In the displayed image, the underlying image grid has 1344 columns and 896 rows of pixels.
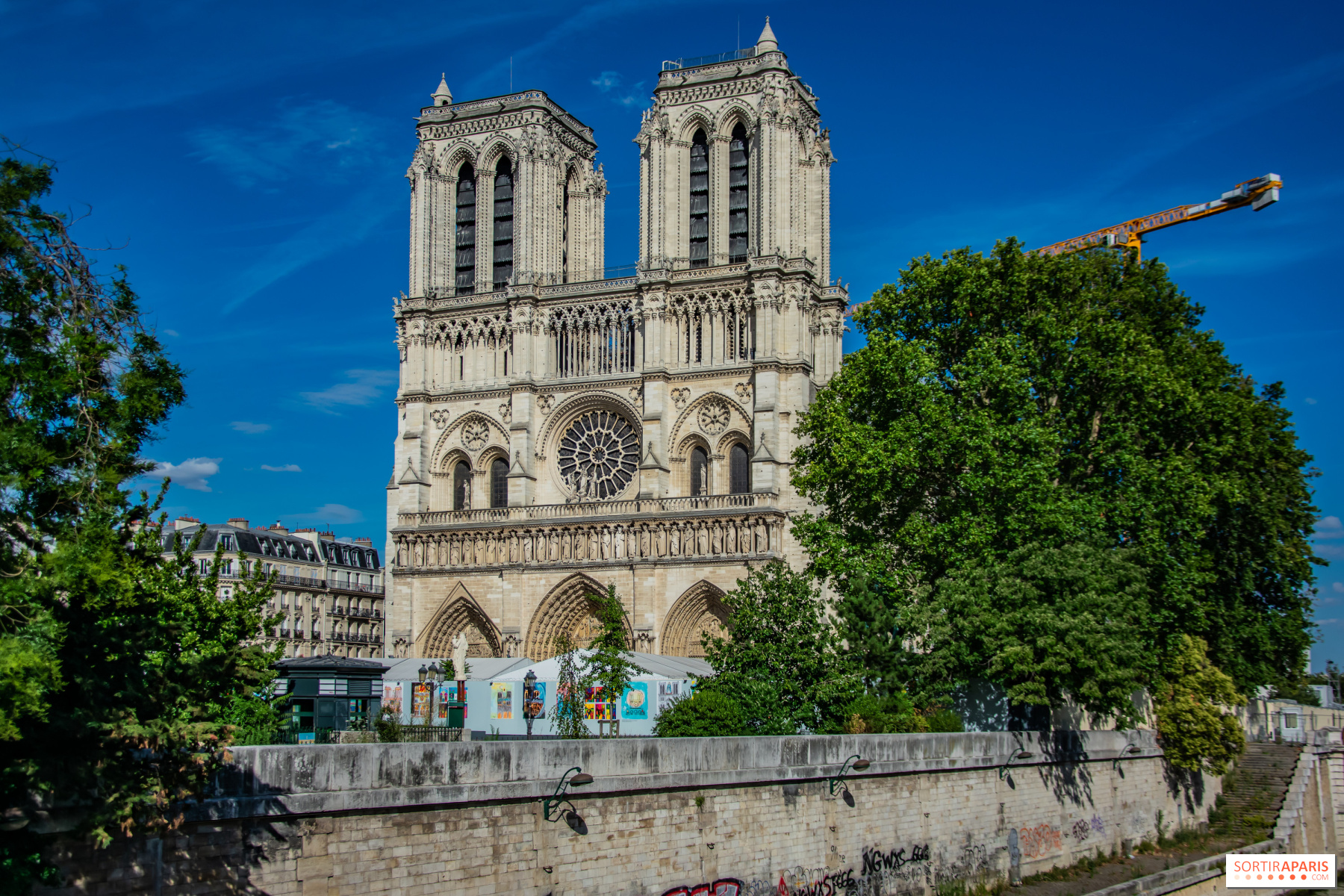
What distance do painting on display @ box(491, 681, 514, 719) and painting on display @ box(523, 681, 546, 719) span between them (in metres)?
0.50

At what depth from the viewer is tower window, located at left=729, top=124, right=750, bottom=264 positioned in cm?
4081

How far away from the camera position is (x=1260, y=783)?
101 ft

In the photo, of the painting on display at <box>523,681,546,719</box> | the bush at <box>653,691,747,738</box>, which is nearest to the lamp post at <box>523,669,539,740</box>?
the painting on display at <box>523,681,546,719</box>

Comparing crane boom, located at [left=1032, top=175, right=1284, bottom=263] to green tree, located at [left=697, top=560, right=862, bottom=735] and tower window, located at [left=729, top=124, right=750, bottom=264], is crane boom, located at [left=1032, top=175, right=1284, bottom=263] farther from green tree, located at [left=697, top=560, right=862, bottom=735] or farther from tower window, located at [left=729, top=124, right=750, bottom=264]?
green tree, located at [left=697, top=560, right=862, bottom=735]

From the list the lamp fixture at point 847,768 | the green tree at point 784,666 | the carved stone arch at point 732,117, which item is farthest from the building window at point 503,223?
the lamp fixture at point 847,768

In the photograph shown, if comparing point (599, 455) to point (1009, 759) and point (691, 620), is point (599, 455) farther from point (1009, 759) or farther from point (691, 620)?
point (1009, 759)

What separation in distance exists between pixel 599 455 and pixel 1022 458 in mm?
18299

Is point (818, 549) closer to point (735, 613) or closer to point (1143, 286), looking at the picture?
point (735, 613)

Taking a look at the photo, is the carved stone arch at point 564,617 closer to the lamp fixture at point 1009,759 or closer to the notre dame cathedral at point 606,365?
the notre dame cathedral at point 606,365

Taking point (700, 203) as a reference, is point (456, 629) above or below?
below

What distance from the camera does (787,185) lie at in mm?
39719

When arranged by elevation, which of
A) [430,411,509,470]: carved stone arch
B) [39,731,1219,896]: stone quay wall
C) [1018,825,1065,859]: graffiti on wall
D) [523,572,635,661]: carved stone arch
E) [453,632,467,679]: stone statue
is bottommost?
[1018,825,1065,859]: graffiti on wall

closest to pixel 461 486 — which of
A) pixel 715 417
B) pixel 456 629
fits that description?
pixel 456 629

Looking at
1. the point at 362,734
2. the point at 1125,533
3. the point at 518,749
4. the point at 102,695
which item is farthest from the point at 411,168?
the point at 102,695
